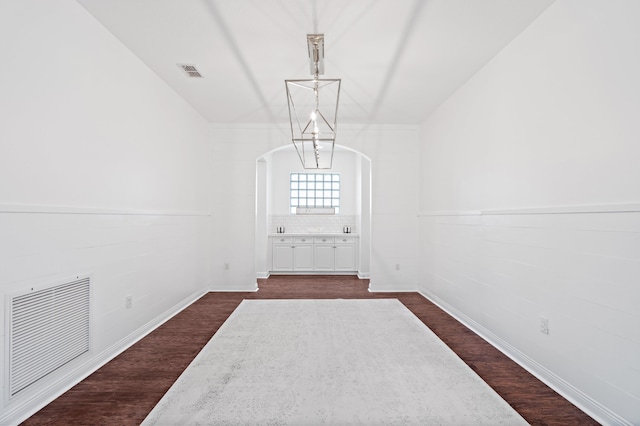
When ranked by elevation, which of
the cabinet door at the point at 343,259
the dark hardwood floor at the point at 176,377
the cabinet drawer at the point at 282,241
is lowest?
the dark hardwood floor at the point at 176,377

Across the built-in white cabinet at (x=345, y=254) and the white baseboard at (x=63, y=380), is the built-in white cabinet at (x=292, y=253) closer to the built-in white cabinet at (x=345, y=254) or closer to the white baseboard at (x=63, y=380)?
the built-in white cabinet at (x=345, y=254)

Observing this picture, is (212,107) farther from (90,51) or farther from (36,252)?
(36,252)

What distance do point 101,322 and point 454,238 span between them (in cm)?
396

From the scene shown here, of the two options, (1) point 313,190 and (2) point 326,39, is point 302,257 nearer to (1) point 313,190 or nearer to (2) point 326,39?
(1) point 313,190

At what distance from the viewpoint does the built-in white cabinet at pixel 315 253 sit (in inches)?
273

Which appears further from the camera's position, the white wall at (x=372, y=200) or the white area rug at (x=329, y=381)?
the white wall at (x=372, y=200)

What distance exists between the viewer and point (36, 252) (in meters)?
2.07

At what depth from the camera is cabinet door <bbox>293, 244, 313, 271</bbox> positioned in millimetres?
6930

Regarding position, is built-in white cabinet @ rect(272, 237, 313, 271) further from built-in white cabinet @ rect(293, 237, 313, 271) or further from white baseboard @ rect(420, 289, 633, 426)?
white baseboard @ rect(420, 289, 633, 426)

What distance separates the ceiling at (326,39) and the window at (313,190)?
3767 mm

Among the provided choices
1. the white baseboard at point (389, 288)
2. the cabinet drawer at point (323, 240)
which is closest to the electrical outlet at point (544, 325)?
the white baseboard at point (389, 288)

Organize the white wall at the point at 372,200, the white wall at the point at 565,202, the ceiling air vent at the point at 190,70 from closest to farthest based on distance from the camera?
the white wall at the point at 565,202
the ceiling air vent at the point at 190,70
the white wall at the point at 372,200

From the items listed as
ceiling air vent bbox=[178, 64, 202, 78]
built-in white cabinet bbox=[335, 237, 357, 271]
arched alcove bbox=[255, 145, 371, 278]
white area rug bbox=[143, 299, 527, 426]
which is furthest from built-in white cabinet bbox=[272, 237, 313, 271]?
ceiling air vent bbox=[178, 64, 202, 78]

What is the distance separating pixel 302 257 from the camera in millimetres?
6938
